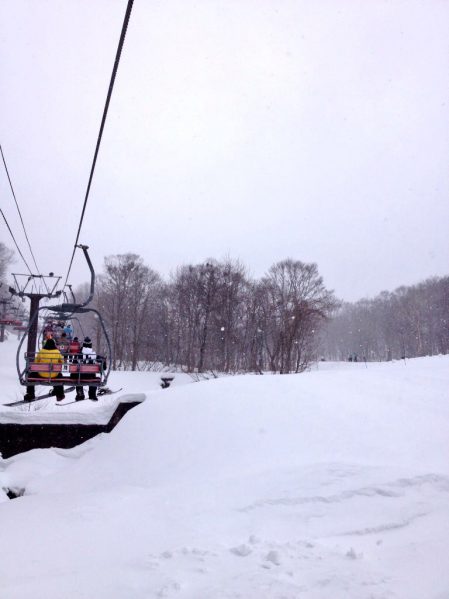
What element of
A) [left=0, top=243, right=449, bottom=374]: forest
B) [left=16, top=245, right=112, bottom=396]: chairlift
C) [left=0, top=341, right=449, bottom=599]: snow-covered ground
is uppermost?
[left=0, top=243, right=449, bottom=374]: forest

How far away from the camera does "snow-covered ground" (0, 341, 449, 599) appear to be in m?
3.52

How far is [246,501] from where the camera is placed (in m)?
5.26

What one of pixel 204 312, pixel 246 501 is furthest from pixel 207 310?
pixel 246 501

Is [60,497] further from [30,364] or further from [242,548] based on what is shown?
[30,364]

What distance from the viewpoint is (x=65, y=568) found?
3777mm

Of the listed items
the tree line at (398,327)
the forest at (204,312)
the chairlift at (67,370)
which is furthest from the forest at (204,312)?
the chairlift at (67,370)

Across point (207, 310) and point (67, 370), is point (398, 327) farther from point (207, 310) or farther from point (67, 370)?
point (67, 370)

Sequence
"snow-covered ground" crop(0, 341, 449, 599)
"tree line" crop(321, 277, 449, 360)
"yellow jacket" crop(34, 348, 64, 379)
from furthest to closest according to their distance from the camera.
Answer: "tree line" crop(321, 277, 449, 360) → "yellow jacket" crop(34, 348, 64, 379) → "snow-covered ground" crop(0, 341, 449, 599)

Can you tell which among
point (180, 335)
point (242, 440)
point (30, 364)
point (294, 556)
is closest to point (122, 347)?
point (180, 335)

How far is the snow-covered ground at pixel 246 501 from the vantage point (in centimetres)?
352

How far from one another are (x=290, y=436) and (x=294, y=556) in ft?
10.4

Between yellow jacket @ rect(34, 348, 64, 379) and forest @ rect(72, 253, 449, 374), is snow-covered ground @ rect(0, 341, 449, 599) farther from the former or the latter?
forest @ rect(72, 253, 449, 374)

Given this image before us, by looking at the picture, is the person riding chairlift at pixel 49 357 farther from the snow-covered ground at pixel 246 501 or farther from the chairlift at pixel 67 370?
the snow-covered ground at pixel 246 501

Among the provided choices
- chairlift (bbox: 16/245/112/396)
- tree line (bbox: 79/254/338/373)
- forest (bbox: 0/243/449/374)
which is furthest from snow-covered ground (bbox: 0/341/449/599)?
tree line (bbox: 79/254/338/373)
